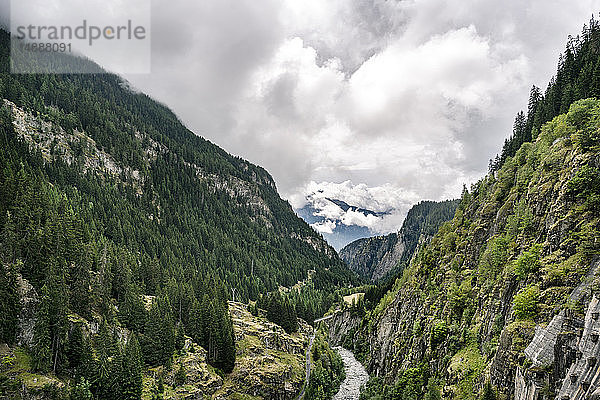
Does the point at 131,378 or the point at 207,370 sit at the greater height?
the point at 131,378

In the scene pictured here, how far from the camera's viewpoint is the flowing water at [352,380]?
86.1m

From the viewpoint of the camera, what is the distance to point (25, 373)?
148ft

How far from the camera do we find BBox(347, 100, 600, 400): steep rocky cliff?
26.8 metres

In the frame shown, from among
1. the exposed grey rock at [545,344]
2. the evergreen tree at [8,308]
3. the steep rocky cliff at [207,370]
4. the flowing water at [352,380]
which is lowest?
the flowing water at [352,380]

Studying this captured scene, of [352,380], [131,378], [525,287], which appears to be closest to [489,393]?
[525,287]

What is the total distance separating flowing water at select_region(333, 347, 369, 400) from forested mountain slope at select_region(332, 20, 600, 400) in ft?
32.5

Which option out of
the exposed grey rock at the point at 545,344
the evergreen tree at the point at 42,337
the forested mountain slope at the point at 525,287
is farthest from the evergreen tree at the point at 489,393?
the evergreen tree at the point at 42,337

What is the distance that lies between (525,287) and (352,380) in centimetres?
7673

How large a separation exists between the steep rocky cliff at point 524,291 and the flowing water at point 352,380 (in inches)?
591

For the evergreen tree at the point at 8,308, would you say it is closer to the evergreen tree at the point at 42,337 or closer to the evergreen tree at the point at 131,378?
the evergreen tree at the point at 42,337

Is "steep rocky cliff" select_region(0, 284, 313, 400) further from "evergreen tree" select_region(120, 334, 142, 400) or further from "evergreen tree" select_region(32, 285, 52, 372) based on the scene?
"evergreen tree" select_region(120, 334, 142, 400)

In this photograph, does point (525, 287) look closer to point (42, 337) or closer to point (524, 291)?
point (524, 291)

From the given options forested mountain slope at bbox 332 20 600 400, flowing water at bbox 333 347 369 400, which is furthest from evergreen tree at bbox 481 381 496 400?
flowing water at bbox 333 347 369 400

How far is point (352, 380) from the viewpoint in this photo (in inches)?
3831
